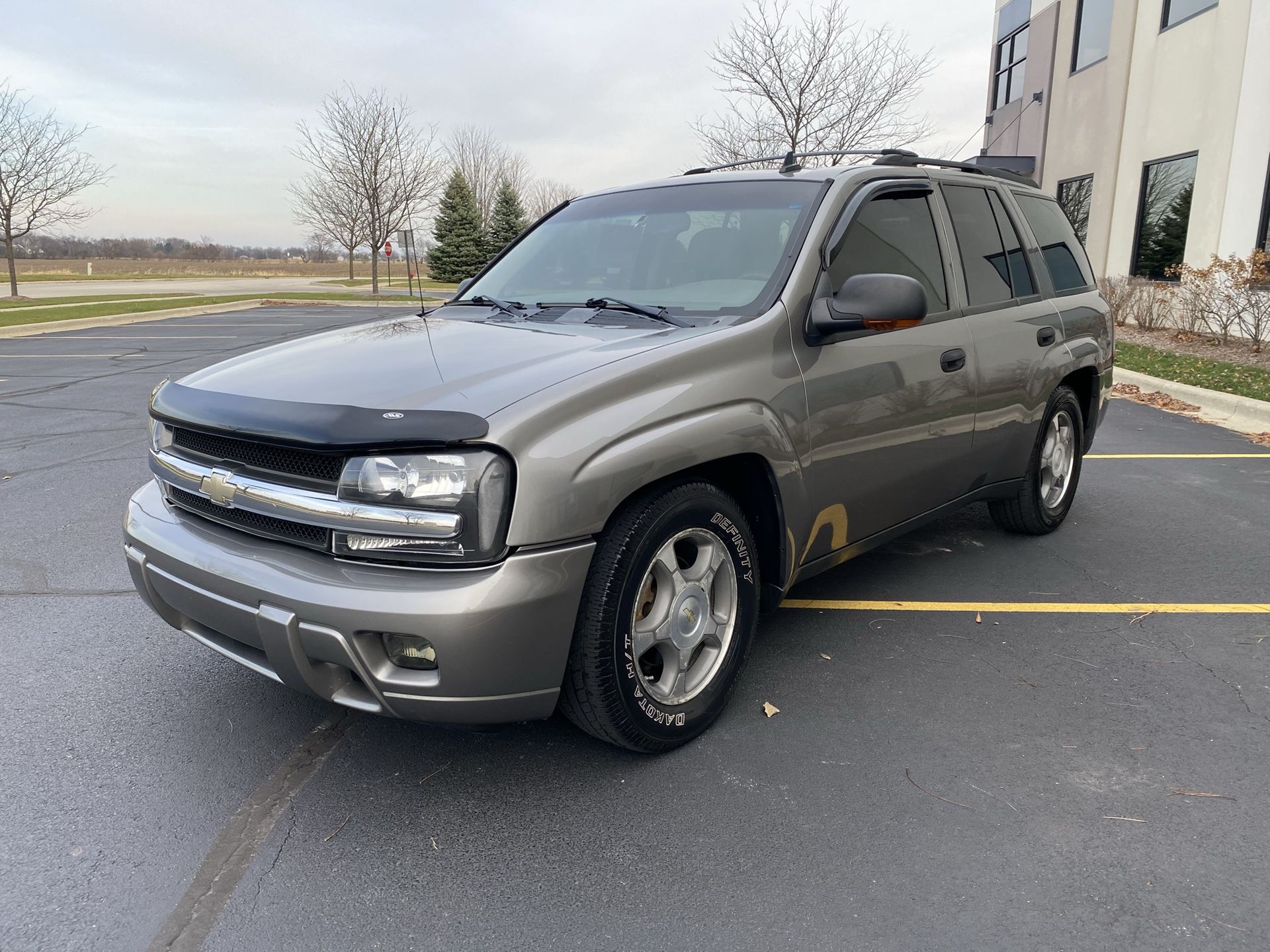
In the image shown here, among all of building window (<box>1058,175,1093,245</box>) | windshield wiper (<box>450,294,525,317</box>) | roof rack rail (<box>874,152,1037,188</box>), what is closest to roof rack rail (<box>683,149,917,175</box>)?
roof rack rail (<box>874,152,1037,188</box>)

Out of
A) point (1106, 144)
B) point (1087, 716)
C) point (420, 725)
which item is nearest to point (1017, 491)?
point (1087, 716)

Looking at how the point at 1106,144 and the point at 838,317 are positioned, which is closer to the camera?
the point at 838,317

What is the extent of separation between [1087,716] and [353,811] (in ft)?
7.93

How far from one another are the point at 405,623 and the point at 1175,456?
695 centimetres

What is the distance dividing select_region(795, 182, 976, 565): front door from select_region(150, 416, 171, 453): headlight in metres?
2.10

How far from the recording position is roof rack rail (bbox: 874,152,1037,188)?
407cm

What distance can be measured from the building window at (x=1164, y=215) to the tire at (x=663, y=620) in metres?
14.7

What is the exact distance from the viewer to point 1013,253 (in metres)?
4.54

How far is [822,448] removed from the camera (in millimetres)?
3213

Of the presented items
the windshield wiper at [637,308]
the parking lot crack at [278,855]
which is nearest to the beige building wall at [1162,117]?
the windshield wiper at [637,308]

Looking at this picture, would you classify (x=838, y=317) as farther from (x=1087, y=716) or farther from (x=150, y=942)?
(x=150, y=942)

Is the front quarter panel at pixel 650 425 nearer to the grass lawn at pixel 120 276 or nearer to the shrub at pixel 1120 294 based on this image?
the shrub at pixel 1120 294

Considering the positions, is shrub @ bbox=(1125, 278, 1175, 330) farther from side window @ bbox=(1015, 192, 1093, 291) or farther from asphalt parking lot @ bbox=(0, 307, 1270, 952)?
asphalt parking lot @ bbox=(0, 307, 1270, 952)

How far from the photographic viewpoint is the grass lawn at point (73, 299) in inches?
1035
